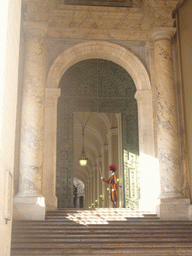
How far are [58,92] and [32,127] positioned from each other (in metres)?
1.82

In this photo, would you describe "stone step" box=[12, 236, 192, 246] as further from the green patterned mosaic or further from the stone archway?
the green patterned mosaic

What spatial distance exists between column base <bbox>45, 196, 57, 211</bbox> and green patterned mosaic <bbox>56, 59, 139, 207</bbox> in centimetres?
182

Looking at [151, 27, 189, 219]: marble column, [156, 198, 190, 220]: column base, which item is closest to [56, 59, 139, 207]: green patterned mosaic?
[151, 27, 189, 219]: marble column

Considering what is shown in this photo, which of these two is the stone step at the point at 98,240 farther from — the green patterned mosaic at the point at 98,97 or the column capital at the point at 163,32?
the column capital at the point at 163,32

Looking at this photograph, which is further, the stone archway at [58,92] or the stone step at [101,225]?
the stone archway at [58,92]

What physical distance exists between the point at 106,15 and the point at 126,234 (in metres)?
7.14

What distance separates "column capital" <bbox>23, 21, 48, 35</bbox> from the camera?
36.0ft

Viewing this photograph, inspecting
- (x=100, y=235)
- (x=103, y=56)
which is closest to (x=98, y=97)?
(x=103, y=56)

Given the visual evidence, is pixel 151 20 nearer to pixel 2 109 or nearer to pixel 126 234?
pixel 126 234

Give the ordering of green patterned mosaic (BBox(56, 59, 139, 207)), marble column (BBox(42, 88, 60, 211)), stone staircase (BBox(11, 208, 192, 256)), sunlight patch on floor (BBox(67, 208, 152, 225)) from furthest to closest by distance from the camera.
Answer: green patterned mosaic (BBox(56, 59, 139, 207)) → marble column (BBox(42, 88, 60, 211)) → sunlight patch on floor (BBox(67, 208, 152, 225)) → stone staircase (BBox(11, 208, 192, 256))

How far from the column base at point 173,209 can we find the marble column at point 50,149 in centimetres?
308

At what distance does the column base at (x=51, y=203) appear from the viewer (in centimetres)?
1067

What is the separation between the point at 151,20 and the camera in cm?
1188

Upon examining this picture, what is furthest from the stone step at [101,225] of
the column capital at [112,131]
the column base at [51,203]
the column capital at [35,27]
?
the column capital at [112,131]
